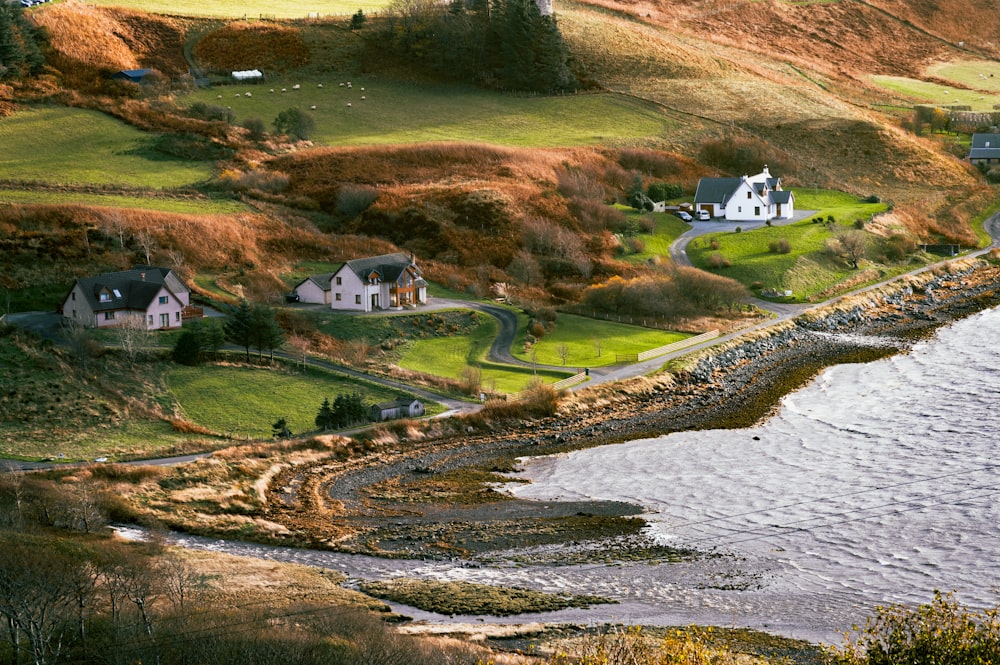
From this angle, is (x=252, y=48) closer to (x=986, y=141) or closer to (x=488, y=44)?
(x=488, y=44)

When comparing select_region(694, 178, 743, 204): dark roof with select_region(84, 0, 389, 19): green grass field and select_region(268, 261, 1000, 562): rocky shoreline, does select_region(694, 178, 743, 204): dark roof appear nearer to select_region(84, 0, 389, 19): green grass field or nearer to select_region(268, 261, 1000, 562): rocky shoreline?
select_region(268, 261, 1000, 562): rocky shoreline

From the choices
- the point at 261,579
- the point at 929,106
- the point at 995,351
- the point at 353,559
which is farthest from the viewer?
the point at 929,106

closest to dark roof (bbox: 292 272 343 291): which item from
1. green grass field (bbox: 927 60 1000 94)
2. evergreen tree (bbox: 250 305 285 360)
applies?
evergreen tree (bbox: 250 305 285 360)

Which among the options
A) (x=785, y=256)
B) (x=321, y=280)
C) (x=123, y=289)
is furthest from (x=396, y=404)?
(x=785, y=256)

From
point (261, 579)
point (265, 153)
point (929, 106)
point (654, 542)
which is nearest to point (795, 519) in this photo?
point (654, 542)

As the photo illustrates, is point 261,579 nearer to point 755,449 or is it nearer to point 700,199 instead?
point 755,449

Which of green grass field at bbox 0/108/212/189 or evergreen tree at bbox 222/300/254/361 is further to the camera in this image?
green grass field at bbox 0/108/212/189
